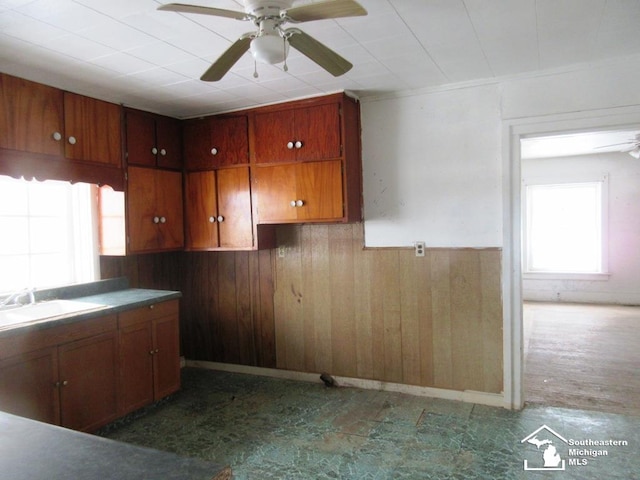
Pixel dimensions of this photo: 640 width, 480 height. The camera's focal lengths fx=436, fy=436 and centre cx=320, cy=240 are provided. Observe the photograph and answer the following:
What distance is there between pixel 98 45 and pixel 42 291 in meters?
1.64

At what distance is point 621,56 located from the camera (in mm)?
2625

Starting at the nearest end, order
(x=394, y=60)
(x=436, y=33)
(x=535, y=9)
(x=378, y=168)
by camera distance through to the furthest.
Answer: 1. (x=535, y=9)
2. (x=436, y=33)
3. (x=394, y=60)
4. (x=378, y=168)

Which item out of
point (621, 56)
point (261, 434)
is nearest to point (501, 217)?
point (621, 56)

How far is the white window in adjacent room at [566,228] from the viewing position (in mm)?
6605

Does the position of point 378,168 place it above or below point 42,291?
above

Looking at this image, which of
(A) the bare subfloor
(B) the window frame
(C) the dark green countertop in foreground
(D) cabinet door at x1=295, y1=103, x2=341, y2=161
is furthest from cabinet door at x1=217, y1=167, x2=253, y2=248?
(B) the window frame

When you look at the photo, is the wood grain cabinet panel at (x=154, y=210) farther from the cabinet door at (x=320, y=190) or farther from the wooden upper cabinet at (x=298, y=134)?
the cabinet door at (x=320, y=190)

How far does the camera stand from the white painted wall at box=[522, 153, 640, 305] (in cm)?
634

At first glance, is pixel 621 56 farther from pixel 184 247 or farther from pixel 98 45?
pixel 184 247

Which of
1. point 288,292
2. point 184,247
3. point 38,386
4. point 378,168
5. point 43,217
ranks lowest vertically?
point 38,386

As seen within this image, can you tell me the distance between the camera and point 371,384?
3.41 m

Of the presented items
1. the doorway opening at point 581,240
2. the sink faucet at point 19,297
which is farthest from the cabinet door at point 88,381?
the doorway opening at point 581,240

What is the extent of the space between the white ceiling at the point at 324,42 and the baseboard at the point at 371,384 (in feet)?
7.24

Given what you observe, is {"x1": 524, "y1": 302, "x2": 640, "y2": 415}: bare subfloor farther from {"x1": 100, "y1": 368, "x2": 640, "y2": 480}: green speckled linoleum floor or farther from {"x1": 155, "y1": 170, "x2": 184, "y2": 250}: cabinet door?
{"x1": 155, "y1": 170, "x2": 184, "y2": 250}: cabinet door
